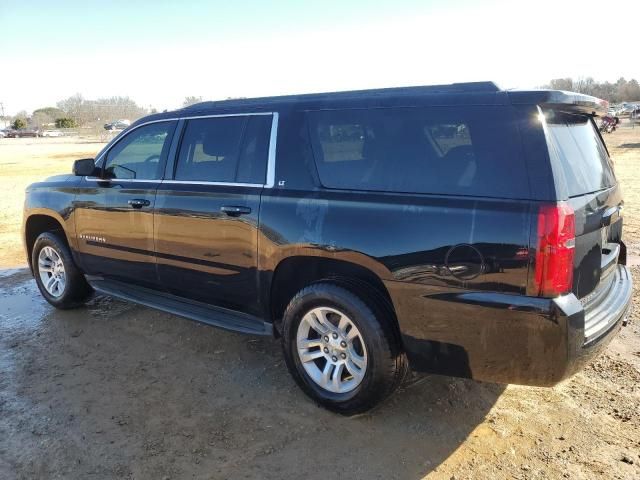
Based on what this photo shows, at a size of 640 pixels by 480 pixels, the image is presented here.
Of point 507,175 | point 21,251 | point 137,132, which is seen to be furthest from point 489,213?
point 21,251

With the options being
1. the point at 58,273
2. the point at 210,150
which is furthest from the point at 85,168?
the point at 210,150

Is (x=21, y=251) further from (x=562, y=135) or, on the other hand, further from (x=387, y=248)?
(x=562, y=135)

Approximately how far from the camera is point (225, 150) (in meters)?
4.00

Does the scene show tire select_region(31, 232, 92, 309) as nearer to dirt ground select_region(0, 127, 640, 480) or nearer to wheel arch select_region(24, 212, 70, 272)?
wheel arch select_region(24, 212, 70, 272)

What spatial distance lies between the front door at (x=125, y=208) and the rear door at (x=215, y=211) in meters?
0.19

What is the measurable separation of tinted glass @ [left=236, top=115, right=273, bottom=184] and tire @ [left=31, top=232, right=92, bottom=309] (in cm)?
245

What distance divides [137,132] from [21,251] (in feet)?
15.3

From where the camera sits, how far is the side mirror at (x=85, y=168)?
4.79m

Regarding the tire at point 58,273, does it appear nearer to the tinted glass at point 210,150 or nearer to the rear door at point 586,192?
the tinted glass at point 210,150

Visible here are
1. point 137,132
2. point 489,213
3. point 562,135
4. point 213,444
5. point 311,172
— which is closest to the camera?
point 489,213

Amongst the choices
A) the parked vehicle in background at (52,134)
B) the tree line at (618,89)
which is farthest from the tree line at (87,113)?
the tree line at (618,89)

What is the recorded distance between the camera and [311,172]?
345 centimetres

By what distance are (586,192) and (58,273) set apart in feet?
15.8

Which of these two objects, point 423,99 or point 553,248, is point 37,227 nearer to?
point 423,99
